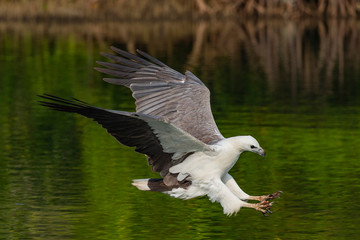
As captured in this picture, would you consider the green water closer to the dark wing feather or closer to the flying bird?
the flying bird

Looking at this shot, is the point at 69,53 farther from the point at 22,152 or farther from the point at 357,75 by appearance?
the point at 22,152

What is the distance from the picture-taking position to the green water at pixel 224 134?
805cm

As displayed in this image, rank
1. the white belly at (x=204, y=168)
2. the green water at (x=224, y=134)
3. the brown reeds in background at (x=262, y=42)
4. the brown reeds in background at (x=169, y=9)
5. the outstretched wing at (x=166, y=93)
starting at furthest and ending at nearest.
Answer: the brown reeds in background at (x=169, y=9)
the brown reeds in background at (x=262, y=42)
the outstretched wing at (x=166, y=93)
the green water at (x=224, y=134)
the white belly at (x=204, y=168)

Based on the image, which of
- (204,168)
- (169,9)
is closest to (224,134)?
(204,168)

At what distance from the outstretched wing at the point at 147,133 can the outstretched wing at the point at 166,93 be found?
590 millimetres

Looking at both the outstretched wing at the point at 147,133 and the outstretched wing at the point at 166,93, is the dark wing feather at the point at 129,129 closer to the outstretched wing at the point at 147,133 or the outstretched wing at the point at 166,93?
the outstretched wing at the point at 147,133

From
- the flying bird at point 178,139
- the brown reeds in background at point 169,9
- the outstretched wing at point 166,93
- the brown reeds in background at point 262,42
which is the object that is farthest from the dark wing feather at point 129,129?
the brown reeds in background at point 169,9

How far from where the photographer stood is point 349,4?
37625 millimetres

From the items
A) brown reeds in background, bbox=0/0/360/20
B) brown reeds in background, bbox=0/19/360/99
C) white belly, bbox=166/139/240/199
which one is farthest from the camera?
brown reeds in background, bbox=0/0/360/20

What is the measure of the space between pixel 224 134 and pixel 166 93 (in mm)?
3840

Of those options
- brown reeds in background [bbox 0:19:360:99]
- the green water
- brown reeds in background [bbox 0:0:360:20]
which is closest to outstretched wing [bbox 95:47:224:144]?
the green water

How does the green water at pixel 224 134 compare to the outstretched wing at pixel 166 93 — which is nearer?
the green water at pixel 224 134

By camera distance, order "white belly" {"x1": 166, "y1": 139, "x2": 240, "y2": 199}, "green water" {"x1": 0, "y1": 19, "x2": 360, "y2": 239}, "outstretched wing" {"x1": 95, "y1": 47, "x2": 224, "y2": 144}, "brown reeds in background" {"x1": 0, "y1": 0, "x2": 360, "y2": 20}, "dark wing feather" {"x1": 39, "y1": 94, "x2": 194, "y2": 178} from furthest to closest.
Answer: "brown reeds in background" {"x1": 0, "y1": 0, "x2": 360, "y2": 20} < "outstretched wing" {"x1": 95, "y1": 47, "x2": 224, "y2": 144} < "green water" {"x1": 0, "y1": 19, "x2": 360, "y2": 239} < "white belly" {"x1": 166, "y1": 139, "x2": 240, "y2": 199} < "dark wing feather" {"x1": 39, "y1": 94, "x2": 194, "y2": 178}

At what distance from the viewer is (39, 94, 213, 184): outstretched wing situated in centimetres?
688
